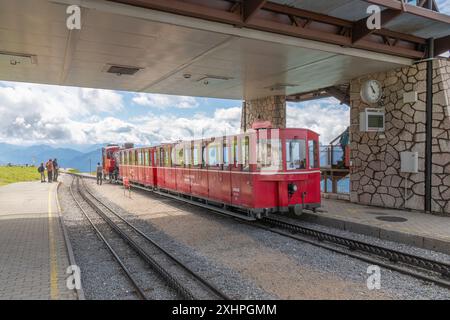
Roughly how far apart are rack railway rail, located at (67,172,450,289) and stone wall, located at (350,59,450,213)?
3999 mm

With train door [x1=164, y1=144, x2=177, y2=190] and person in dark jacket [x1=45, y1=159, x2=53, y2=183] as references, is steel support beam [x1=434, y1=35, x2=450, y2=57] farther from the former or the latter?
person in dark jacket [x1=45, y1=159, x2=53, y2=183]

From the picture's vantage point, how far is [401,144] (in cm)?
1149

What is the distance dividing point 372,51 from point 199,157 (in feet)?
20.8

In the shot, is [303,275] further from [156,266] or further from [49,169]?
[49,169]

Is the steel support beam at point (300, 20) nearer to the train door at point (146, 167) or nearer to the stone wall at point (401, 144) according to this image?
the stone wall at point (401, 144)

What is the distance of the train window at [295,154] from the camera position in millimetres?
10008

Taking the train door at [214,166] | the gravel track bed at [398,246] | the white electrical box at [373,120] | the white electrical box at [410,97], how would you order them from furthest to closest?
the white electrical box at [373,120] < the train door at [214,166] < the white electrical box at [410,97] < the gravel track bed at [398,246]

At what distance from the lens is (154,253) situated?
8.00 meters

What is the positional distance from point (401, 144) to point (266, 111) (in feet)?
24.3

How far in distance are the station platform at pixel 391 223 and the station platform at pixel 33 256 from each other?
679 cm

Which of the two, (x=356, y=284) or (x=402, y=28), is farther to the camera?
(x=402, y=28)

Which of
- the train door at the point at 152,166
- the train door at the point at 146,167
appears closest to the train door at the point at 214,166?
the train door at the point at 152,166
